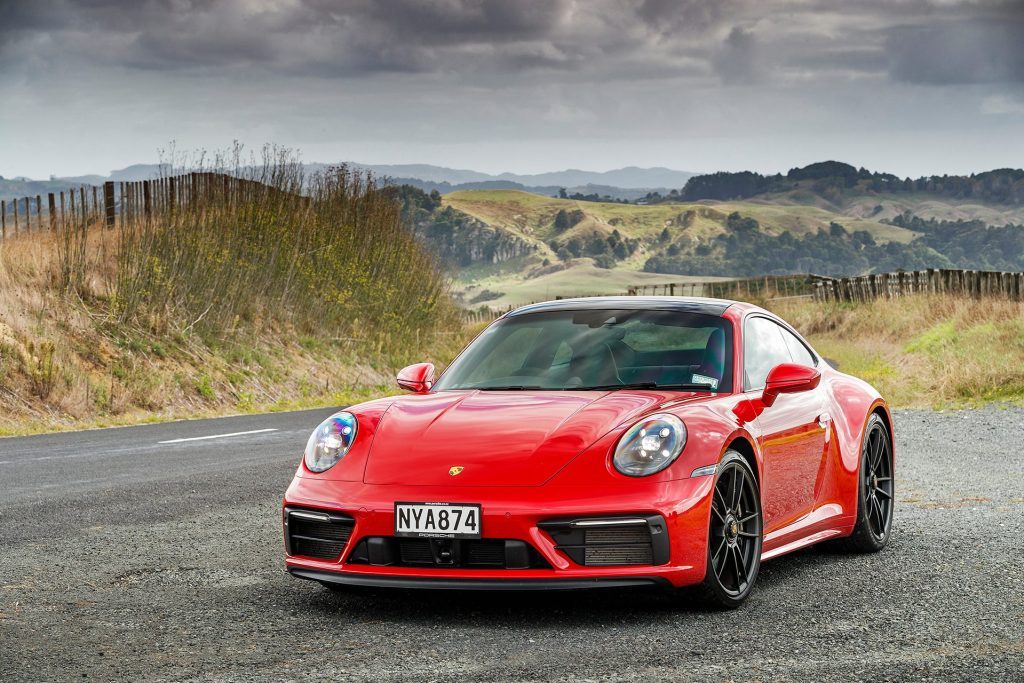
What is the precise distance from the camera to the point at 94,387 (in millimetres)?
21312

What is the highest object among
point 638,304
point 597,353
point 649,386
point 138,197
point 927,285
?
point 138,197

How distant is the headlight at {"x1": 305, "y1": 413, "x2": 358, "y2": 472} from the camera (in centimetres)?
647

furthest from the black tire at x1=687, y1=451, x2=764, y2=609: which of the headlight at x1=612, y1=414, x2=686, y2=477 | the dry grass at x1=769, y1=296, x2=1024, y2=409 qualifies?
the dry grass at x1=769, y1=296, x2=1024, y2=409

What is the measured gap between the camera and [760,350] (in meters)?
7.56

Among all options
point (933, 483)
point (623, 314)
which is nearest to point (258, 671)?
point (623, 314)

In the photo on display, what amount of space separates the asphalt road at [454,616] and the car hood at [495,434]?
63cm

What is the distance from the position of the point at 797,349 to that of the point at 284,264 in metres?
24.7

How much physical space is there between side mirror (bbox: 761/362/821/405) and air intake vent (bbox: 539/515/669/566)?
1.35 m

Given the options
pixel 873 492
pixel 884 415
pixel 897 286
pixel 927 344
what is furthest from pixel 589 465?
pixel 897 286

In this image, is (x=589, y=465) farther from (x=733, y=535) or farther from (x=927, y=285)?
(x=927, y=285)

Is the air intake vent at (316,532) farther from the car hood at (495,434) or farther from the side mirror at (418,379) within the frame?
the side mirror at (418,379)

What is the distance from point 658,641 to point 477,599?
3.90 ft

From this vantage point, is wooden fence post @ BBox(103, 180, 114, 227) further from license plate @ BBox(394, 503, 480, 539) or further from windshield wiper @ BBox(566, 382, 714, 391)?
license plate @ BBox(394, 503, 480, 539)

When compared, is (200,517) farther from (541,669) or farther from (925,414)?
(925,414)
